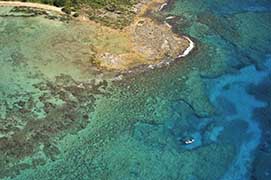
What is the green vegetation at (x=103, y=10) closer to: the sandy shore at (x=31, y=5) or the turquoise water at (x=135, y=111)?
the sandy shore at (x=31, y=5)

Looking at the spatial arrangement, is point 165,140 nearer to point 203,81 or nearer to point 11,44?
point 203,81

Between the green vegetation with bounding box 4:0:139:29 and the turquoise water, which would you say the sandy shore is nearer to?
the green vegetation with bounding box 4:0:139:29

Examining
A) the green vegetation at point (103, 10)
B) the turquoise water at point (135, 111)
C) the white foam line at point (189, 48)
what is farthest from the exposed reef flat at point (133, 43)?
the turquoise water at point (135, 111)

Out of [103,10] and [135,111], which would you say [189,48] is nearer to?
[103,10]

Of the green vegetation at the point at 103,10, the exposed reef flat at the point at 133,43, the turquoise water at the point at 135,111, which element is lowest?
the turquoise water at the point at 135,111

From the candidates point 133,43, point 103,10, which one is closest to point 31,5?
point 103,10
